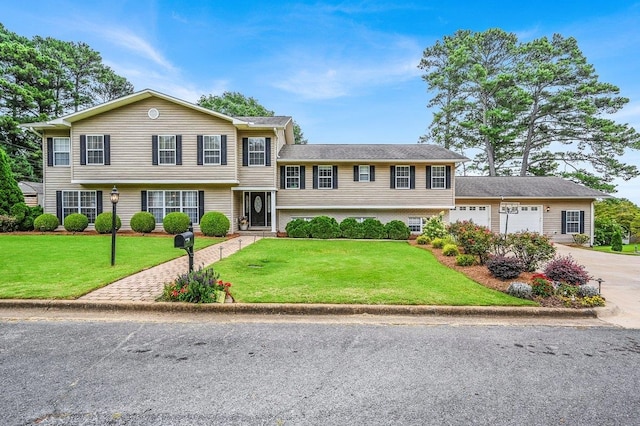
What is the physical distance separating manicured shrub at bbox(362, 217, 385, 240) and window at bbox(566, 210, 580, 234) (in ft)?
40.9

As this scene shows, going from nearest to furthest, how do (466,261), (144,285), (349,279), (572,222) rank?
1. (144,285)
2. (349,279)
3. (466,261)
4. (572,222)

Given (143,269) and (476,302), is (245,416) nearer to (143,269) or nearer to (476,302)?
(476,302)

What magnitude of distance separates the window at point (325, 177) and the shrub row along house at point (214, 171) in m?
0.06

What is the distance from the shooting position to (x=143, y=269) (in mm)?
7738

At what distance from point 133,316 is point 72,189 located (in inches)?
612

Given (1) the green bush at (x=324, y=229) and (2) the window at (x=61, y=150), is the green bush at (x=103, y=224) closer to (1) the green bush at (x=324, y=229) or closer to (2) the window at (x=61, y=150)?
(2) the window at (x=61, y=150)

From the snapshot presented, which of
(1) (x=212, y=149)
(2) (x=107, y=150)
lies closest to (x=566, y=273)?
(1) (x=212, y=149)

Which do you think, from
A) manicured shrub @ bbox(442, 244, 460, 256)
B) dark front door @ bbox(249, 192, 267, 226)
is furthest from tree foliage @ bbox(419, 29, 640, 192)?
manicured shrub @ bbox(442, 244, 460, 256)

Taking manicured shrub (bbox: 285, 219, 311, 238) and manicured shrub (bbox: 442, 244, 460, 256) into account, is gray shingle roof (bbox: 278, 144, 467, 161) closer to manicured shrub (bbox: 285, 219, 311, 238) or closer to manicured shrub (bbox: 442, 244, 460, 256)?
manicured shrub (bbox: 285, 219, 311, 238)

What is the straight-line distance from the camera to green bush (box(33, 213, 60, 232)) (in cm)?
1524

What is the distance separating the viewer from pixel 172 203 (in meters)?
16.4

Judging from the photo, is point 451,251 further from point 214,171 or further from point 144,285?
point 214,171

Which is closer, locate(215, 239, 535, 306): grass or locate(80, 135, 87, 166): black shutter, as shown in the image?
locate(215, 239, 535, 306): grass

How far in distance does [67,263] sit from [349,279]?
748 cm
